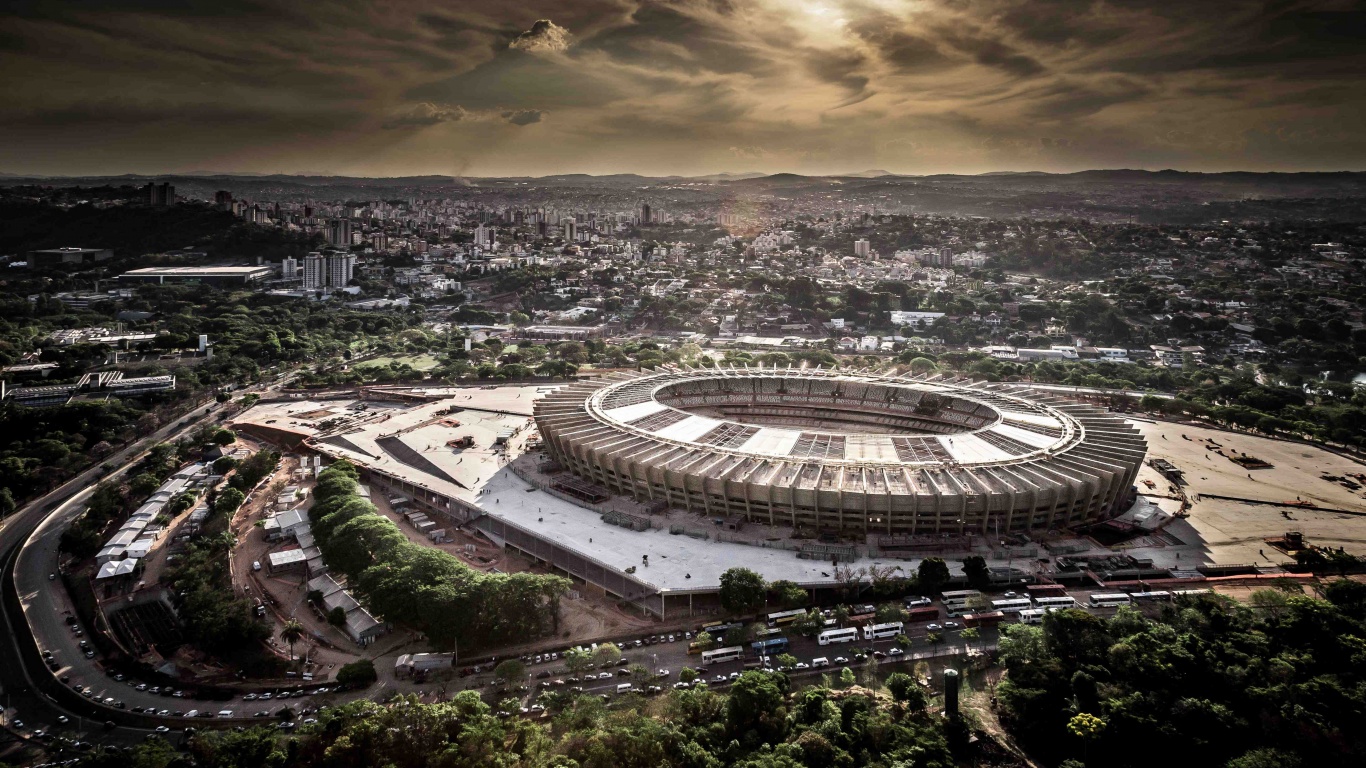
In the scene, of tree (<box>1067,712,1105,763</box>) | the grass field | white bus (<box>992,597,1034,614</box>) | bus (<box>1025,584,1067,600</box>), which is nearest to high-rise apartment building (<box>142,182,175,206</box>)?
the grass field

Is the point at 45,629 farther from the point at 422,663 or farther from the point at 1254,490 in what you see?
the point at 1254,490

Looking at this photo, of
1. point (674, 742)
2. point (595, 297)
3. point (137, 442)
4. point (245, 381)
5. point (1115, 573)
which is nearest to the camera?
point (674, 742)

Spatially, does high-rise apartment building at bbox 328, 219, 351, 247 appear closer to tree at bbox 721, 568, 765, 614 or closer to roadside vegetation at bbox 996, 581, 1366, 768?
tree at bbox 721, 568, 765, 614

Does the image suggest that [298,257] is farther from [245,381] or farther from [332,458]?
[332,458]

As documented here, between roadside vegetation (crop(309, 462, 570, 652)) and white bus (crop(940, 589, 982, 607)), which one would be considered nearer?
roadside vegetation (crop(309, 462, 570, 652))

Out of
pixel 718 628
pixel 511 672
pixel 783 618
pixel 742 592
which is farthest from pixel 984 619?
pixel 511 672

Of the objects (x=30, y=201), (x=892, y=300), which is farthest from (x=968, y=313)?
(x=30, y=201)

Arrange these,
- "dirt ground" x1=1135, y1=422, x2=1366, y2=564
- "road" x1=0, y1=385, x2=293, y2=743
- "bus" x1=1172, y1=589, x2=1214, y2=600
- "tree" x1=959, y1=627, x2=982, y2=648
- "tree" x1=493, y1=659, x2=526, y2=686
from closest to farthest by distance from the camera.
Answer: "road" x1=0, y1=385, x2=293, y2=743 < "tree" x1=493, y1=659, x2=526, y2=686 < "tree" x1=959, y1=627, x2=982, y2=648 < "bus" x1=1172, y1=589, x2=1214, y2=600 < "dirt ground" x1=1135, y1=422, x2=1366, y2=564
